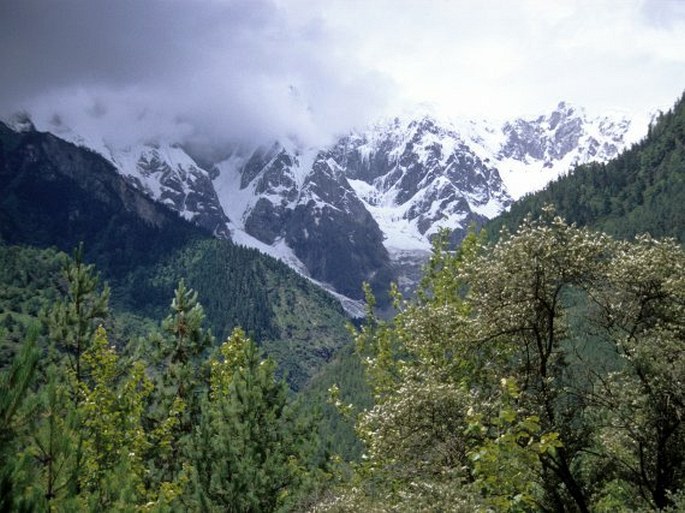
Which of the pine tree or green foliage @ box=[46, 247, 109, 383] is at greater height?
green foliage @ box=[46, 247, 109, 383]

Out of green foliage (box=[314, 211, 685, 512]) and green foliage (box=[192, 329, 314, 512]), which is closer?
green foliage (box=[314, 211, 685, 512])

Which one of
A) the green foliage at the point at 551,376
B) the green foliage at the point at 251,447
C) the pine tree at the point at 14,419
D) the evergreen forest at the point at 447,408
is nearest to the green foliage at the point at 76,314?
the evergreen forest at the point at 447,408

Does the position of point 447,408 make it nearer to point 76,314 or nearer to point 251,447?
point 251,447

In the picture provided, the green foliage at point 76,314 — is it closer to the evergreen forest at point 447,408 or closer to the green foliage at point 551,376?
→ the evergreen forest at point 447,408

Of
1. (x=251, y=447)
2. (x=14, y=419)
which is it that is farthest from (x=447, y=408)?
(x=14, y=419)

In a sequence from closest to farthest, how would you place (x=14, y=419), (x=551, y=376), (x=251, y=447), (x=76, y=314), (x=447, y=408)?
1. (x=14, y=419)
2. (x=447, y=408)
3. (x=551, y=376)
4. (x=251, y=447)
5. (x=76, y=314)

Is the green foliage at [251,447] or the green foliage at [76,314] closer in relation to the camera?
the green foliage at [251,447]

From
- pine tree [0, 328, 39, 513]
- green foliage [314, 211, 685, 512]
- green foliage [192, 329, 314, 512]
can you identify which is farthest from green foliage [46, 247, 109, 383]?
pine tree [0, 328, 39, 513]

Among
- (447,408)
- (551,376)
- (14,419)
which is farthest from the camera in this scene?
(551,376)

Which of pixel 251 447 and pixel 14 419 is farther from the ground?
pixel 251 447

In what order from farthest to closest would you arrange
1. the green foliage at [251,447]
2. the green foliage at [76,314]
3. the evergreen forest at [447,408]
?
the green foliage at [76,314], the green foliage at [251,447], the evergreen forest at [447,408]

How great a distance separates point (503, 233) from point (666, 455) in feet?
26.6

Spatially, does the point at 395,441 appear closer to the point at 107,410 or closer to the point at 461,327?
the point at 461,327

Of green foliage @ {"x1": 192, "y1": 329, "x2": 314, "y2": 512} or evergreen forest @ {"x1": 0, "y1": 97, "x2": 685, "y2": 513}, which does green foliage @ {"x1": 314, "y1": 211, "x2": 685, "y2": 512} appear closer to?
evergreen forest @ {"x1": 0, "y1": 97, "x2": 685, "y2": 513}
